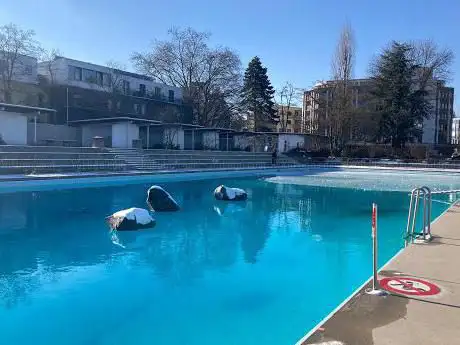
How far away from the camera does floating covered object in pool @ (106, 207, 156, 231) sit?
974 cm

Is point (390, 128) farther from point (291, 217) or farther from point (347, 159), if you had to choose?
point (291, 217)

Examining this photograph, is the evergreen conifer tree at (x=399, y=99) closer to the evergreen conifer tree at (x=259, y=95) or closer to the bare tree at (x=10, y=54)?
the evergreen conifer tree at (x=259, y=95)

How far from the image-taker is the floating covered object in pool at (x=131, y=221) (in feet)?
32.0

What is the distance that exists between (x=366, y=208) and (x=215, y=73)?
30.5 m

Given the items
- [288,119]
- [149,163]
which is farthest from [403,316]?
[288,119]

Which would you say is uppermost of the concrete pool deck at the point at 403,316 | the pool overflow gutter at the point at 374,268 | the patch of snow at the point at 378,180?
the pool overflow gutter at the point at 374,268

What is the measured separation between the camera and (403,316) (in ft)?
11.9


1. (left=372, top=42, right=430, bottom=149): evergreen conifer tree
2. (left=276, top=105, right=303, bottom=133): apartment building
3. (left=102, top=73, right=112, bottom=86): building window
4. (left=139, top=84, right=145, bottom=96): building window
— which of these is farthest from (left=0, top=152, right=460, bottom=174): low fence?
(left=276, top=105, right=303, bottom=133): apartment building

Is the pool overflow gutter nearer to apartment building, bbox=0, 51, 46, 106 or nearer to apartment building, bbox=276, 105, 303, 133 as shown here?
apartment building, bbox=0, 51, 46, 106

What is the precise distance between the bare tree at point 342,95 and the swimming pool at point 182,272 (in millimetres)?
26899


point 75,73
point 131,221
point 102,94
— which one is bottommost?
point 131,221

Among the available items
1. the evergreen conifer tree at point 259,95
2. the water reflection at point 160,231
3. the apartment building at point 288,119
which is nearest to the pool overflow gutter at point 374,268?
the water reflection at point 160,231

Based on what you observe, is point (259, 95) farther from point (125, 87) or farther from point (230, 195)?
point (230, 195)

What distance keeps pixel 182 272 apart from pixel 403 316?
12.7 feet
